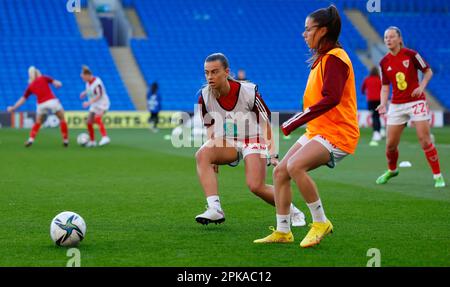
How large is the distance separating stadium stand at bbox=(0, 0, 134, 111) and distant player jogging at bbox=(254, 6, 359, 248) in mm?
31360

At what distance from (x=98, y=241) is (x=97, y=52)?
34279 mm

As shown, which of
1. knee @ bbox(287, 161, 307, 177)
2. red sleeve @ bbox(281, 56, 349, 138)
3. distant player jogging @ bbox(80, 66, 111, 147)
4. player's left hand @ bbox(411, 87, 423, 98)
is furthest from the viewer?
distant player jogging @ bbox(80, 66, 111, 147)

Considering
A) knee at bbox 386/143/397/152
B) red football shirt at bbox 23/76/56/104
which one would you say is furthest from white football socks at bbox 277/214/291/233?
red football shirt at bbox 23/76/56/104

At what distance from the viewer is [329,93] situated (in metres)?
7.29

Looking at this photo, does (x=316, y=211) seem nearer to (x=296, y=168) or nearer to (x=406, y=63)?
(x=296, y=168)

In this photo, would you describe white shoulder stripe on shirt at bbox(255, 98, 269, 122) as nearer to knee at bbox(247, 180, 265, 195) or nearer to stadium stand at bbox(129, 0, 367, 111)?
knee at bbox(247, 180, 265, 195)

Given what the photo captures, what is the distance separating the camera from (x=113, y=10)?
148ft

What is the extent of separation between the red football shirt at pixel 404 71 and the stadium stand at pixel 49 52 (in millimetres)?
26759

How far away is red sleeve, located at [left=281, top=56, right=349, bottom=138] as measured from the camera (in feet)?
23.9

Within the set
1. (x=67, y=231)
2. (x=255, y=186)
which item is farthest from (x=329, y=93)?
(x=67, y=231)

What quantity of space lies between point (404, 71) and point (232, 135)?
15.9 feet
